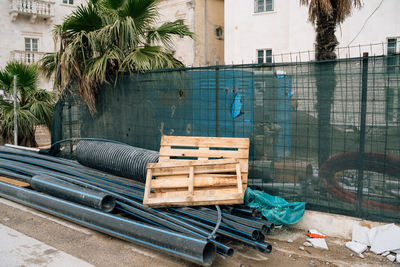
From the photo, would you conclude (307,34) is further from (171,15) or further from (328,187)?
(328,187)

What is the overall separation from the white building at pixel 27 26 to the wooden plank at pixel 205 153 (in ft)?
66.9

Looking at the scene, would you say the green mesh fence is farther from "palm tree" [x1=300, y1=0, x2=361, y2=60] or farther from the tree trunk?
"palm tree" [x1=300, y1=0, x2=361, y2=60]

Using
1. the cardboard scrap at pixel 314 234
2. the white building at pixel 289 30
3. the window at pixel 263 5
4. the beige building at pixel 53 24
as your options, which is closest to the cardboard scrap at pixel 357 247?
the cardboard scrap at pixel 314 234

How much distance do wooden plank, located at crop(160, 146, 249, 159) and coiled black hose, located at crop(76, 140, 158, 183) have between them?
33 cm

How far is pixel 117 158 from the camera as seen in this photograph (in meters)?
6.04

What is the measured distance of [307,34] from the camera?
1603 cm

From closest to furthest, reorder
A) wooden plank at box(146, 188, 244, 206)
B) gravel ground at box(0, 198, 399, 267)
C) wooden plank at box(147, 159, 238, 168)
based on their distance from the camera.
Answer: gravel ground at box(0, 198, 399, 267) < wooden plank at box(146, 188, 244, 206) < wooden plank at box(147, 159, 238, 168)

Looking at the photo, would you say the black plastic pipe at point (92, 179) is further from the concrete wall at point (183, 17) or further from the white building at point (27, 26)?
the white building at point (27, 26)

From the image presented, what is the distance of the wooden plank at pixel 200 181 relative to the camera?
4691 millimetres

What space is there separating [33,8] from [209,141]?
75.6ft

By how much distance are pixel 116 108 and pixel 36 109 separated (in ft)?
15.7

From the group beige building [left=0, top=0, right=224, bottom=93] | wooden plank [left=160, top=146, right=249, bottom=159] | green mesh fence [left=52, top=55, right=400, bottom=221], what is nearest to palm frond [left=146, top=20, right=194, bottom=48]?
green mesh fence [left=52, top=55, right=400, bottom=221]

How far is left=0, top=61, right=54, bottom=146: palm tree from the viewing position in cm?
1052

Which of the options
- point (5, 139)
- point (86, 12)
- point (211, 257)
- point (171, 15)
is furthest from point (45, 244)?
point (171, 15)
